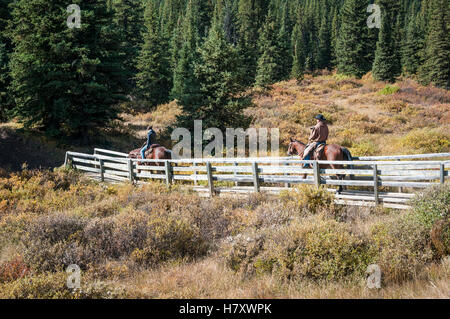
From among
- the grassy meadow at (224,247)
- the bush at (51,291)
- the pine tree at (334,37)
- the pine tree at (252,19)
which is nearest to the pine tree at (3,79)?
the grassy meadow at (224,247)

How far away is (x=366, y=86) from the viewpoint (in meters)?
43.7

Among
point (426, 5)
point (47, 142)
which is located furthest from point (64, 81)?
point (426, 5)

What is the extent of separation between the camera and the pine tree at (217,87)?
21.0m

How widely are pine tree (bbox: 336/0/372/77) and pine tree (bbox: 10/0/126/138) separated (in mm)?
42289

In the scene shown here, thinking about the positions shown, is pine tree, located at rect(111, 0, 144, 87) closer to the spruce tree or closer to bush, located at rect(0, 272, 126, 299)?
the spruce tree

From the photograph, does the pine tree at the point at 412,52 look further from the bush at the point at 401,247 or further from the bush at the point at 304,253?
the bush at the point at 304,253

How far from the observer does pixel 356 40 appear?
53.3m

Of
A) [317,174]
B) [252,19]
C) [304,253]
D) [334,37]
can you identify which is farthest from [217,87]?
[334,37]

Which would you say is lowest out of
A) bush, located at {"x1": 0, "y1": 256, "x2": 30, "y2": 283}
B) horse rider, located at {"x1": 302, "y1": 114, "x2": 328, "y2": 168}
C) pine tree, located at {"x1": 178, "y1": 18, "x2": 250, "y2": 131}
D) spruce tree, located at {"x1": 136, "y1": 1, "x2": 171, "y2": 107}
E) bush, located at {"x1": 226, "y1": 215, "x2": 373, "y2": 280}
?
bush, located at {"x1": 0, "y1": 256, "x2": 30, "y2": 283}

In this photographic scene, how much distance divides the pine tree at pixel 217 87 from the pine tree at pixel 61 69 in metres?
5.74

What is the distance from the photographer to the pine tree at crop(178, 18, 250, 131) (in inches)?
828

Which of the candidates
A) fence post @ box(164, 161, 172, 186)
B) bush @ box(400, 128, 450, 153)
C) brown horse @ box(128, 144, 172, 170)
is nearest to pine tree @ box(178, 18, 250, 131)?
brown horse @ box(128, 144, 172, 170)

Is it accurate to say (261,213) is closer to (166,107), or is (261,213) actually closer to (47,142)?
(47,142)
